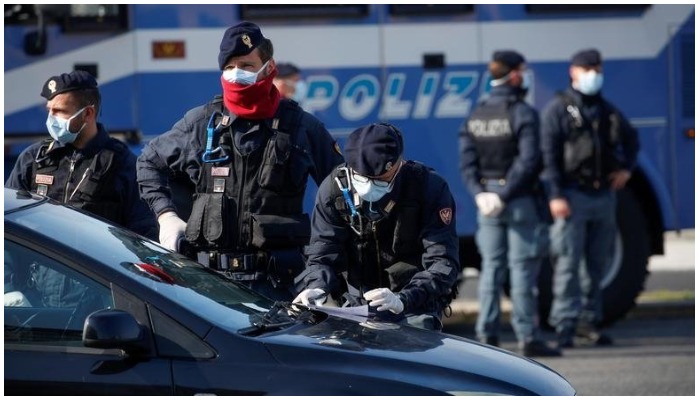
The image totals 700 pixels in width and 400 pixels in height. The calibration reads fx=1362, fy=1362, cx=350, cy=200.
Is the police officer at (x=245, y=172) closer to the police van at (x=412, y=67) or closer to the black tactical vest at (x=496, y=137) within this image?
the black tactical vest at (x=496, y=137)

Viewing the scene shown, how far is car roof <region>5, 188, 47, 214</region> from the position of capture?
442 cm

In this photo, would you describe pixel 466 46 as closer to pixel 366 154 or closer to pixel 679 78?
pixel 679 78

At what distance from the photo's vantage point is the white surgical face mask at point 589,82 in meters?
9.22

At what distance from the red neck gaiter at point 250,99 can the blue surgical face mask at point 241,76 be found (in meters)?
0.02

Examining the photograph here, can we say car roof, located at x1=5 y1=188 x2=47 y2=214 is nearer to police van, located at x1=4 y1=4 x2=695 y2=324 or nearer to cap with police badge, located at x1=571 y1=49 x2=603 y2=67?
police van, located at x1=4 y1=4 x2=695 y2=324

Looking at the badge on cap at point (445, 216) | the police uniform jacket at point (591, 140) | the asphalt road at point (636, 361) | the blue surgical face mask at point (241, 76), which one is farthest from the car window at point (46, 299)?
the police uniform jacket at point (591, 140)

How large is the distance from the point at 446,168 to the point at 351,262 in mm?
4754

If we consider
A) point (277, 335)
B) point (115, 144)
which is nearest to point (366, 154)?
point (277, 335)

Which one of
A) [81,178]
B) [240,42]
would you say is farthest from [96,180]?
[240,42]

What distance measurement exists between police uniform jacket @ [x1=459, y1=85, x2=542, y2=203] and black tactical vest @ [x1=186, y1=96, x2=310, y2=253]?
3318 mm

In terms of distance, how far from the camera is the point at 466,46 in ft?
32.3

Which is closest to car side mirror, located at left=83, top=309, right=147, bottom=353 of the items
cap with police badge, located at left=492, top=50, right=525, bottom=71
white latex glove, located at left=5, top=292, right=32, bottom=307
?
white latex glove, located at left=5, top=292, right=32, bottom=307

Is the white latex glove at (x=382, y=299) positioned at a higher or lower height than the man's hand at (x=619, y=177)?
higher

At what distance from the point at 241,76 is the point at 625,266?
5162mm
